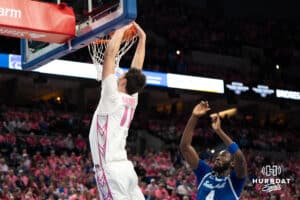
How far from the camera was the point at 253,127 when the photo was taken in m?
27.6

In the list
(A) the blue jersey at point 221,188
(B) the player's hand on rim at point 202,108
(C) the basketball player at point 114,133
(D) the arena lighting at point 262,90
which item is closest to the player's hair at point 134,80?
(C) the basketball player at point 114,133

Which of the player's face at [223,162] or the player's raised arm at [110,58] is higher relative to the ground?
the player's raised arm at [110,58]

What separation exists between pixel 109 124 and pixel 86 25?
2.54 metres

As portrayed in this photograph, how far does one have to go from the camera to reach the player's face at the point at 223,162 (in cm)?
559

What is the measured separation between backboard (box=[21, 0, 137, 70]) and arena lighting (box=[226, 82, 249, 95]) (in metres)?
18.0

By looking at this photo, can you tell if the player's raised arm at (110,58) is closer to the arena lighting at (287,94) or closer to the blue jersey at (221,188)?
the blue jersey at (221,188)

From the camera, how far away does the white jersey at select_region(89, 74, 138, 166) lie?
453cm

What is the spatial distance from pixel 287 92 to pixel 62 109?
1010 cm

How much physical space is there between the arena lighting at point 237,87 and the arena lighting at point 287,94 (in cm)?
181

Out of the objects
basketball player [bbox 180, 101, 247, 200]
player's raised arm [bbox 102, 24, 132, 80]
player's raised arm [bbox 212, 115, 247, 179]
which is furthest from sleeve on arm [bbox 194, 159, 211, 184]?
player's raised arm [bbox 102, 24, 132, 80]

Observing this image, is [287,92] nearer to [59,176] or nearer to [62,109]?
[62,109]

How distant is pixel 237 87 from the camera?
25.3 m

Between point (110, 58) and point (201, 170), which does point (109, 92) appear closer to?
point (110, 58)

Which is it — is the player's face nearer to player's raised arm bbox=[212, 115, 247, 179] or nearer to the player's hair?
player's raised arm bbox=[212, 115, 247, 179]
